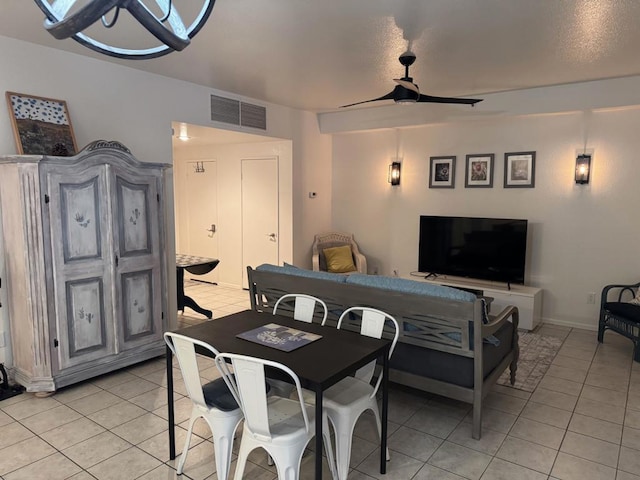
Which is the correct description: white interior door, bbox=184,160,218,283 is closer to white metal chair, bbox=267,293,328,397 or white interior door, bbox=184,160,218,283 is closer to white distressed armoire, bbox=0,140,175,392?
white distressed armoire, bbox=0,140,175,392

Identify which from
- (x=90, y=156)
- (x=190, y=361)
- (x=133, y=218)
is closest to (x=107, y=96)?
(x=90, y=156)

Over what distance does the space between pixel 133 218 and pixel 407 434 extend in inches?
107

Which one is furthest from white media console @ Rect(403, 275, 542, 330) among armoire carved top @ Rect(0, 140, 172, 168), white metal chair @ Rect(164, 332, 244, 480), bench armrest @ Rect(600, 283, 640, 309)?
armoire carved top @ Rect(0, 140, 172, 168)

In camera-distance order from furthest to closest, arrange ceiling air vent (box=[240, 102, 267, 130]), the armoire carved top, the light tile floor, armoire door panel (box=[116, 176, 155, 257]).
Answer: ceiling air vent (box=[240, 102, 267, 130]) < armoire door panel (box=[116, 176, 155, 257]) < the armoire carved top < the light tile floor

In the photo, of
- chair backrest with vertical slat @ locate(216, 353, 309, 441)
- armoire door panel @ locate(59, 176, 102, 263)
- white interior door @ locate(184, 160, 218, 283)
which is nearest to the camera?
chair backrest with vertical slat @ locate(216, 353, 309, 441)

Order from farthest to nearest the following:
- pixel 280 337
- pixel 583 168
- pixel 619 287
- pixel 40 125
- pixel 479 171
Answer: pixel 479 171 → pixel 583 168 → pixel 619 287 → pixel 40 125 → pixel 280 337

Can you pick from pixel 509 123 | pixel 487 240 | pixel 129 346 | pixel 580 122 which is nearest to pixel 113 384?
pixel 129 346

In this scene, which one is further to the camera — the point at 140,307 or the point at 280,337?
the point at 140,307

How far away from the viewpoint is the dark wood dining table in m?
1.99

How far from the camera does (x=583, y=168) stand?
16.2 ft

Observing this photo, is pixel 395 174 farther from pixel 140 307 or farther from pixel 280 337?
pixel 280 337

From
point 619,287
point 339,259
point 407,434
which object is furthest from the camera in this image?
point 339,259

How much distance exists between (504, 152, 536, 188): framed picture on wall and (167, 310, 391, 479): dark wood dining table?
3766mm

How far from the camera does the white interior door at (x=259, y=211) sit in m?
6.52
